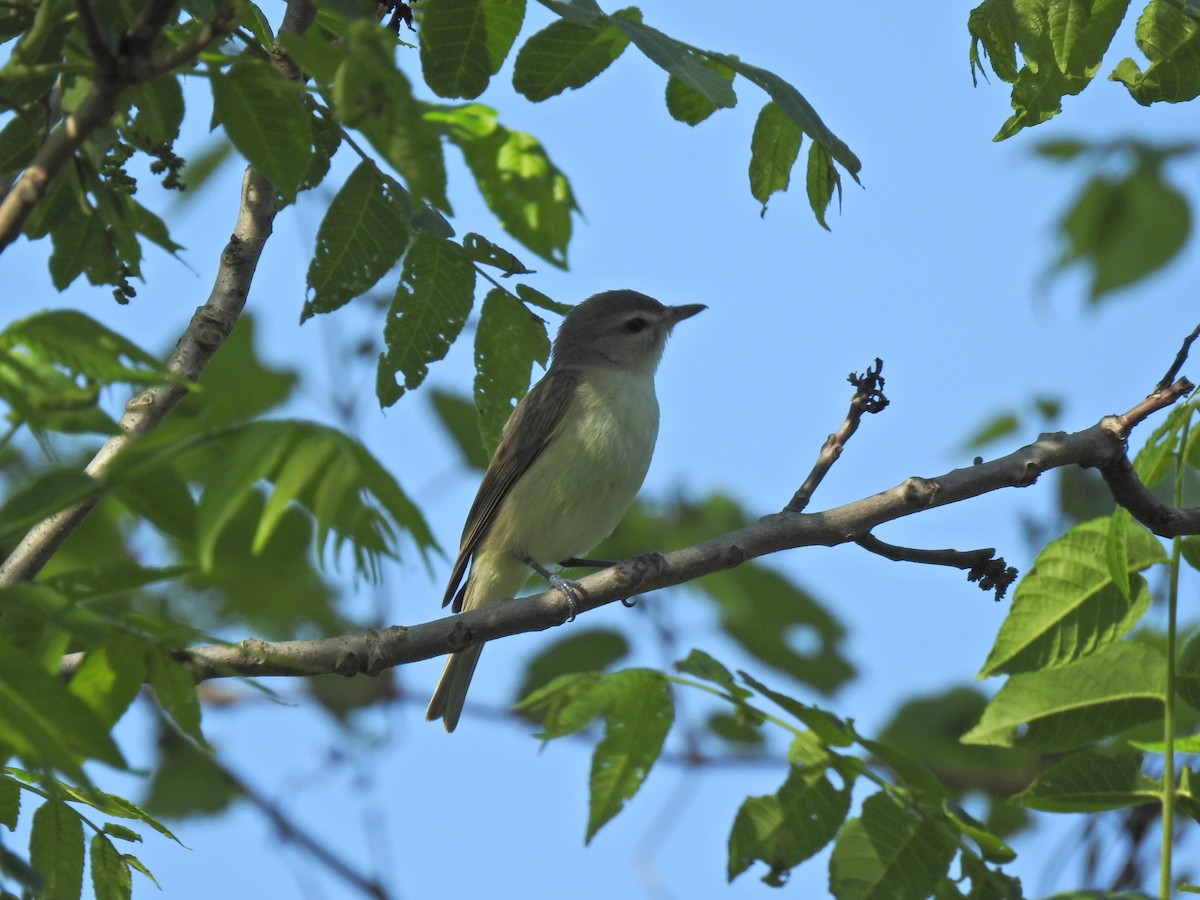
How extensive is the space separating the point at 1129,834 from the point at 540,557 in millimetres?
3037

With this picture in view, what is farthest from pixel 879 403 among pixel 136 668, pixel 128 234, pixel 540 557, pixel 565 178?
pixel 540 557

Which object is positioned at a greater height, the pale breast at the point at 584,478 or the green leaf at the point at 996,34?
the pale breast at the point at 584,478

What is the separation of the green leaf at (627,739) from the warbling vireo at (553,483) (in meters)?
2.45

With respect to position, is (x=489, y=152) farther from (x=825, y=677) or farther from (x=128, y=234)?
(x=825, y=677)

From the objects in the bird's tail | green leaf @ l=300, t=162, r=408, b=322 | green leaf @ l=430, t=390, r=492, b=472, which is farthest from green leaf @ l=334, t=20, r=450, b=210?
the bird's tail

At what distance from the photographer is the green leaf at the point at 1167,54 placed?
348cm

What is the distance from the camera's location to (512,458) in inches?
268

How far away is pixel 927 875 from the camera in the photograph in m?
3.68

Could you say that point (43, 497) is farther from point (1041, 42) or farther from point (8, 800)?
point (1041, 42)

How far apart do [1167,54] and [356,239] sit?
7.07 ft

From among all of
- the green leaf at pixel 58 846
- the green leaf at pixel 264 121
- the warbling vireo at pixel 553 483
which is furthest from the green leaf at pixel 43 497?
the warbling vireo at pixel 553 483

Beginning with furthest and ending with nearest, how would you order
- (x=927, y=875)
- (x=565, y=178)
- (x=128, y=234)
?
(x=927, y=875)
(x=128, y=234)
(x=565, y=178)

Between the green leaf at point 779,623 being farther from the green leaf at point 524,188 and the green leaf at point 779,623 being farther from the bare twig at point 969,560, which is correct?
the green leaf at point 524,188

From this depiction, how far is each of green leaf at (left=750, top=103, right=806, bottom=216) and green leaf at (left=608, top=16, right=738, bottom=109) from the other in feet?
1.75
